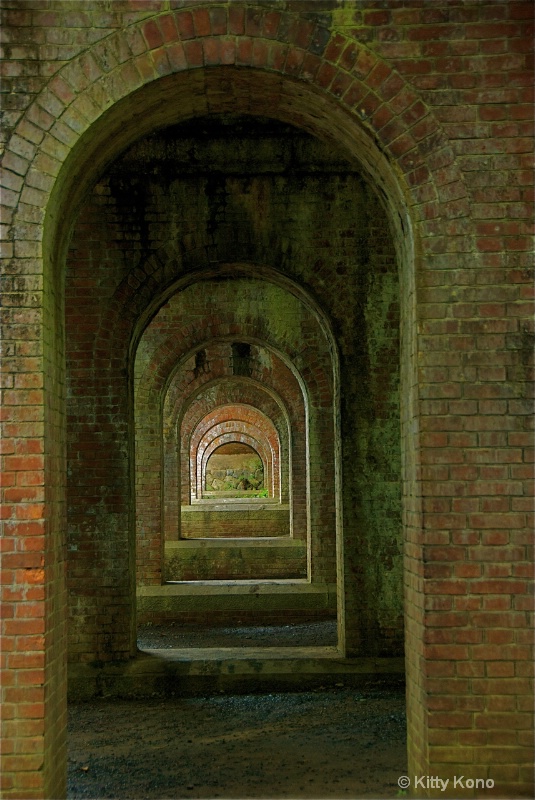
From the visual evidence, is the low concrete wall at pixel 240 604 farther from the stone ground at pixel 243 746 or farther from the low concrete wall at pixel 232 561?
the stone ground at pixel 243 746

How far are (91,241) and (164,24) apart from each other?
13.8 feet

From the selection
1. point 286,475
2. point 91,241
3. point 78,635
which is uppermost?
point 91,241

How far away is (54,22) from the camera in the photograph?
4.40 meters

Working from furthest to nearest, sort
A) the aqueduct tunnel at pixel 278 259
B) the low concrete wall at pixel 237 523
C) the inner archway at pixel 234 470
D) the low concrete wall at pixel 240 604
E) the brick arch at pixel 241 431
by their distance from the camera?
the inner archway at pixel 234 470 < the brick arch at pixel 241 431 < the low concrete wall at pixel 237 523 < the low concrete wall at pixel 240 604 < the aqueduct tunnel at pixel 278 259

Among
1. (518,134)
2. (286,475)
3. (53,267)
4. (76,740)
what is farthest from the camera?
(286,475)

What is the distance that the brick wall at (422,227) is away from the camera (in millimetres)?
4242

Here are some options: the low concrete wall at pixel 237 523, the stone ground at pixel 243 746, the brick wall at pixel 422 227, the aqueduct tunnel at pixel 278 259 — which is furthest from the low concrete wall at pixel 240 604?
the brick wall at pixel 422 227

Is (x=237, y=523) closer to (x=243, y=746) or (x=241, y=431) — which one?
(x=241, y=431)

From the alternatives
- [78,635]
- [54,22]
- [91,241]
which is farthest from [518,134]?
[78,635]

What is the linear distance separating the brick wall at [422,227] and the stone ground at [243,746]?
4.64 ft

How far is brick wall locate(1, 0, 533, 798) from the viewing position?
4242 millimetres

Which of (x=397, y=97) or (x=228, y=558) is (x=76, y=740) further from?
(x=228, y=558)

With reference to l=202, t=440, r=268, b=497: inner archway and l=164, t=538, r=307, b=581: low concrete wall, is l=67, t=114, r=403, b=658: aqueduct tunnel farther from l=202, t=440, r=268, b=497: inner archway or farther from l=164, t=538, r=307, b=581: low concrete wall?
l=202, t=440, r=268, b=497: inner archway

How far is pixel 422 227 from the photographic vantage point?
4406mm
